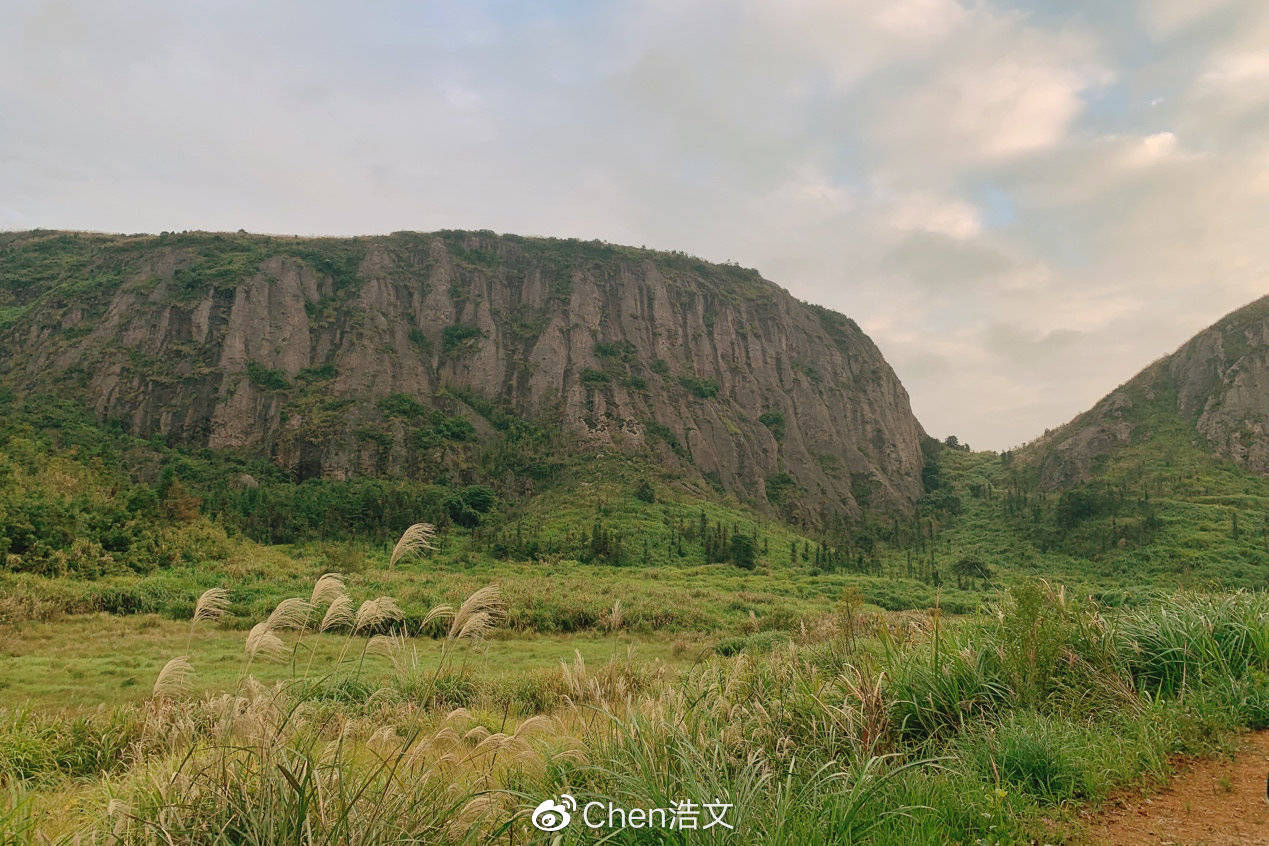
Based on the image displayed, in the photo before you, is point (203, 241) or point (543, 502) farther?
point (203, 241)

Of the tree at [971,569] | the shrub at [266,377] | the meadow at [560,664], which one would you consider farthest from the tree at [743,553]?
the shrub at [266,377]

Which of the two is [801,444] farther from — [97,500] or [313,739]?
[313,739]

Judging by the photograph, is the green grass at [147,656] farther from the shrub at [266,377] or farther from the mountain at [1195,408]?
the mountain at [1195,408]

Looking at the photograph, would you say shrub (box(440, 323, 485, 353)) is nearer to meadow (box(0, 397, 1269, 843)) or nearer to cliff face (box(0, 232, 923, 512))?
cliff face (box(0, 232, 923, 512))

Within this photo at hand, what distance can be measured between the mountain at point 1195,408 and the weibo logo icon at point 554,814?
7239cm

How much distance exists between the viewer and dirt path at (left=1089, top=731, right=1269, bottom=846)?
12.7 feet

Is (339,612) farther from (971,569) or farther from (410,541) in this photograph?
(971,569)

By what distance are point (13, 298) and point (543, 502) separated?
6548cm

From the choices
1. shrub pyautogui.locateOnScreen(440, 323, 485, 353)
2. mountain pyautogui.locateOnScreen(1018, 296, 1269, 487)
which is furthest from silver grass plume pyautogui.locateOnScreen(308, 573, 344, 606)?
mountain pyautogui.locateOnScreen(1018, 296, 1269, 487)

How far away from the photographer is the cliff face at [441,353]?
56625 millimetres

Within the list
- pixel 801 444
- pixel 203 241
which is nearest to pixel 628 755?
pixel 801 444

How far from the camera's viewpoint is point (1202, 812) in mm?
4152

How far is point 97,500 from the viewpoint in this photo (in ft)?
91.0

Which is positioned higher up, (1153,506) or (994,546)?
(1153,506)
